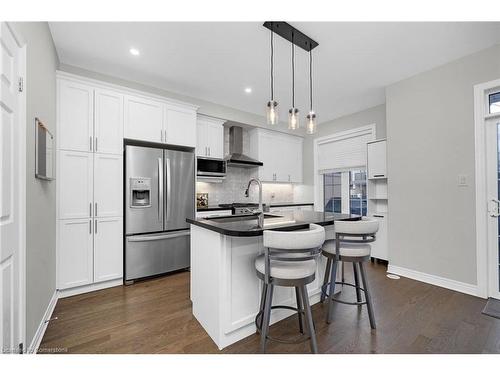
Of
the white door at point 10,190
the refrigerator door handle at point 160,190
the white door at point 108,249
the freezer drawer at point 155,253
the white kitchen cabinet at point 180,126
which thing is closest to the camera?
the white door at point 10,190

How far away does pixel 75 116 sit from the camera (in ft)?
8.25

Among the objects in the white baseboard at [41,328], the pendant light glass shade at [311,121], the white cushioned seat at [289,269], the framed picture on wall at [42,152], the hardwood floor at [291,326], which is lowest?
the hardwood floor at [291,326]

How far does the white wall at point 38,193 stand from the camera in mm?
1509

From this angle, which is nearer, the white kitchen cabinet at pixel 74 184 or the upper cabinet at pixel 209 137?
the white kitchen cabinet at pixel 74 184

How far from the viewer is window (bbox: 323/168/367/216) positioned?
4.16 m

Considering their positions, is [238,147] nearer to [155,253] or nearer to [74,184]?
[155,253]

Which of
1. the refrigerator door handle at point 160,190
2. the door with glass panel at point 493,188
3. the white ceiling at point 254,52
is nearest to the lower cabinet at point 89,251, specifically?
the refrigerator door handle at point 160,190

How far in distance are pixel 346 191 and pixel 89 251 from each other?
14.4 ft

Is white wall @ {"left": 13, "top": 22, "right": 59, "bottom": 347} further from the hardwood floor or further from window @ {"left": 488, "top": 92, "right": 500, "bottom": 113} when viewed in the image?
window @ {"left": 488, "top": 92, "right": 500, "bottom": 113}

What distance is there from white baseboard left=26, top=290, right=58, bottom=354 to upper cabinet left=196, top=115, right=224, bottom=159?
2573mm

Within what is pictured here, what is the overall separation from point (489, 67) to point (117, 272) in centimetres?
493

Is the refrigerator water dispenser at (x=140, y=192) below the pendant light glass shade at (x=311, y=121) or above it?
below

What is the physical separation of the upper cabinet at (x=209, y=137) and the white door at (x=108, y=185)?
4.29ft

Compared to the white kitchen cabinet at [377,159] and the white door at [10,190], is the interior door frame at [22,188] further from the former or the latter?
the white kitchen cabinet at [377,159]
